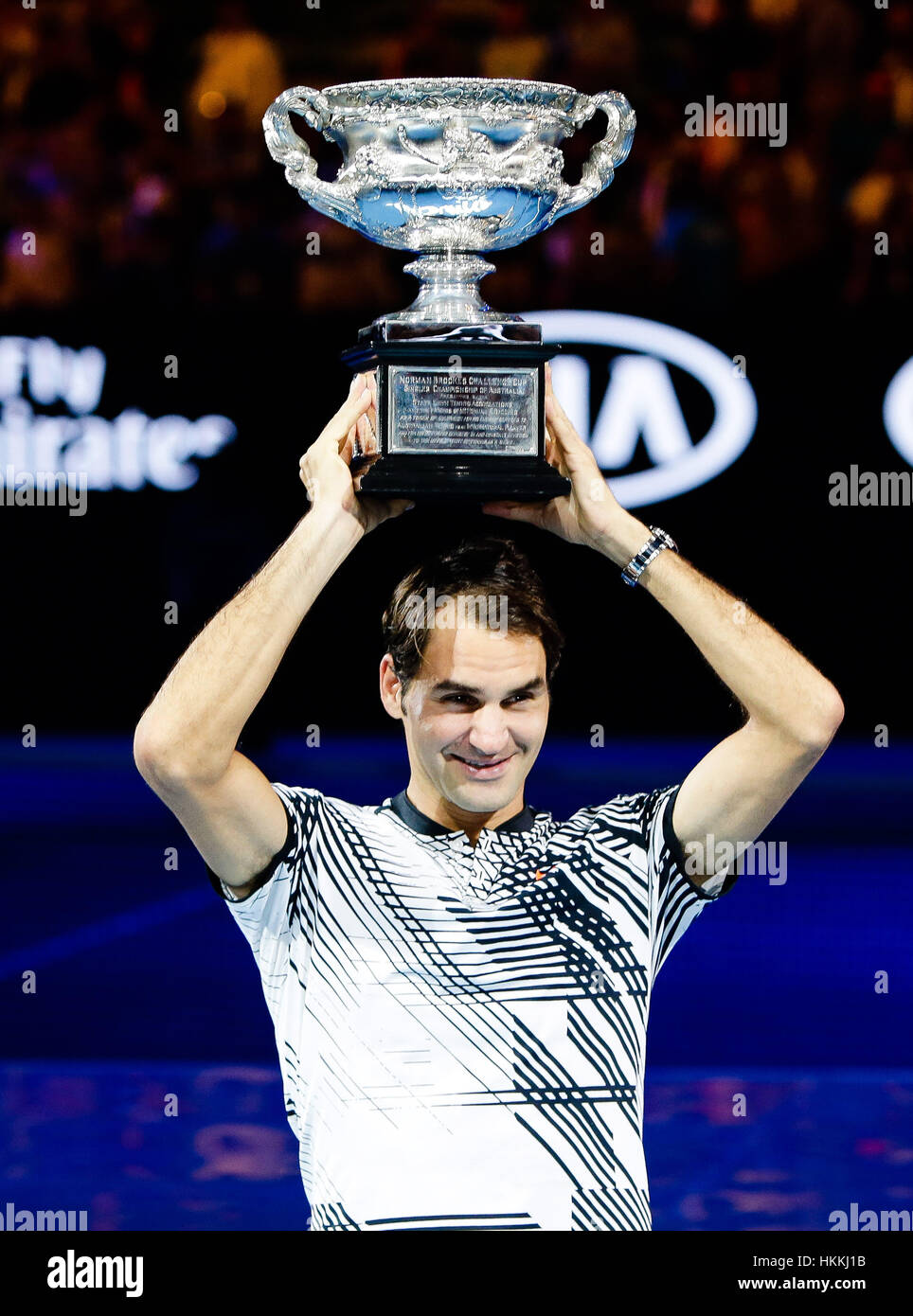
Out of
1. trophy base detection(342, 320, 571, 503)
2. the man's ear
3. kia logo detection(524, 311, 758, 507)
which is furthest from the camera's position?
kia logo detection(524, 311, 758, 507)

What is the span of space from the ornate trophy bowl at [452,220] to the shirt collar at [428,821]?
51cm

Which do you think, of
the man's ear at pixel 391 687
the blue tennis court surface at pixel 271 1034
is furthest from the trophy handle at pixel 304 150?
the blue tennis court surface at pixel 271 1034

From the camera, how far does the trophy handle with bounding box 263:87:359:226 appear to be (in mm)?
3508

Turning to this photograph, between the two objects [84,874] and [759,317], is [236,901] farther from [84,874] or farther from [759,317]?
[759,317]

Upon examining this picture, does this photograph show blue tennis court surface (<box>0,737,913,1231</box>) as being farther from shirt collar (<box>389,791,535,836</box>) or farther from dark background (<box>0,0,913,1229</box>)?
shirt collar (<box>389,791,535,836</box>)

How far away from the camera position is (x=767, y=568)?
8938mm

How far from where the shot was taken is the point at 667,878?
3.02 meters

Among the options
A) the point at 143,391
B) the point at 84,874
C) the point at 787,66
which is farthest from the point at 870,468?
the point at 84,874

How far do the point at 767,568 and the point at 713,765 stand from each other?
608 cm

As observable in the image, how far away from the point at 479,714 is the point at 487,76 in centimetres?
761

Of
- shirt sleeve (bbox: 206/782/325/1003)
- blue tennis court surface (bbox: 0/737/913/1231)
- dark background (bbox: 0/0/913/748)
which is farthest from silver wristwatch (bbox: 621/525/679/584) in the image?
dark background (bbox: 0/0/913/748)

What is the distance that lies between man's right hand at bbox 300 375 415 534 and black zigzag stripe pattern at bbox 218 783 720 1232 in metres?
0.46

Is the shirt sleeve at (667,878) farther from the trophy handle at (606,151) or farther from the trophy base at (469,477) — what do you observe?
the trophy handle at (606,151)
